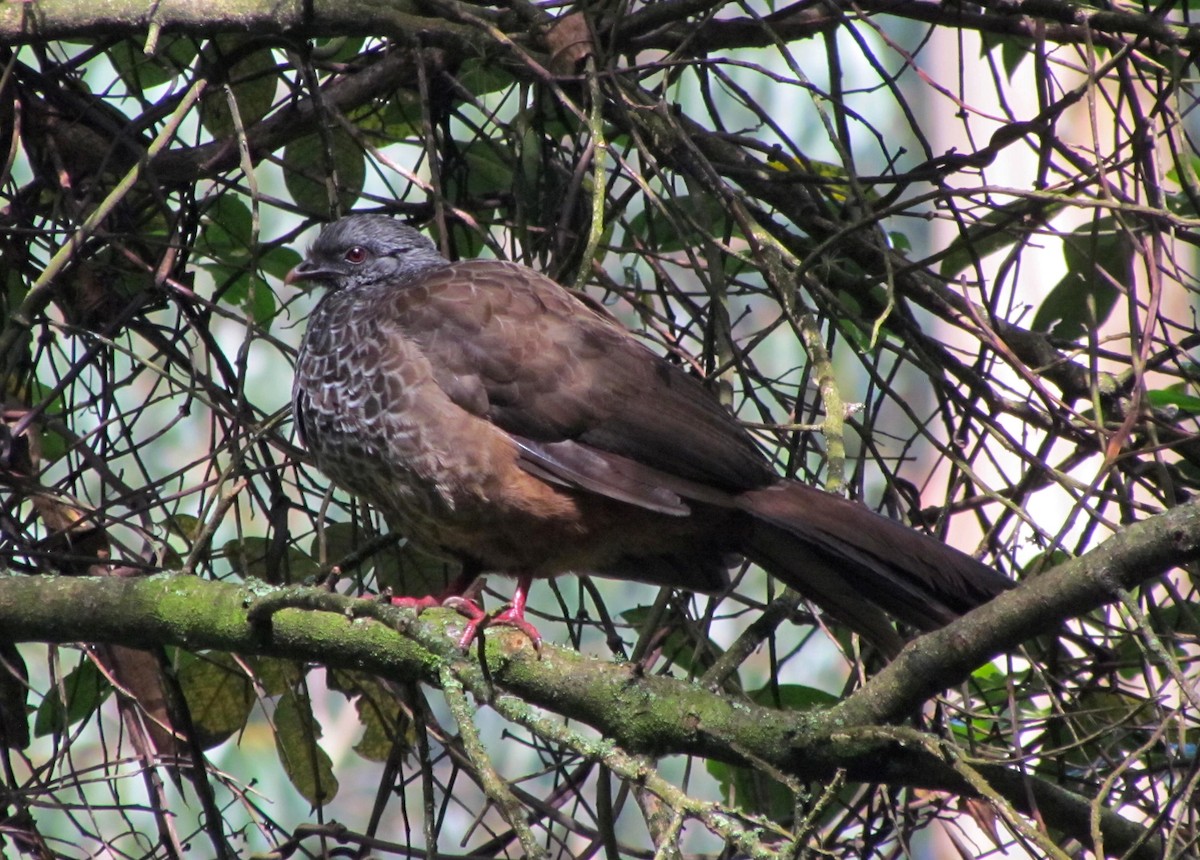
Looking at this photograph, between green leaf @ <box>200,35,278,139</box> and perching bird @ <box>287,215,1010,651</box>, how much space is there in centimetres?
68

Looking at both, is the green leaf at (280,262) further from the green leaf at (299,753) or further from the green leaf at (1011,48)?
the green leaf at (1011,48)

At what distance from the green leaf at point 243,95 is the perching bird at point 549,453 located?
0.68m

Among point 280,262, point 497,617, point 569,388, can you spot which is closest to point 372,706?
point 497,617

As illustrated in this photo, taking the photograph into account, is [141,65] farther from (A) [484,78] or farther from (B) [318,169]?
(A) [484,78]

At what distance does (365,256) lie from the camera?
350 centimetres

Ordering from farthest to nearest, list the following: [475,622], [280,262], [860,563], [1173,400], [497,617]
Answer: [280,262]
[1173,400]
[860,563]
[497,617]
[475,622]

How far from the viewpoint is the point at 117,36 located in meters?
2.79

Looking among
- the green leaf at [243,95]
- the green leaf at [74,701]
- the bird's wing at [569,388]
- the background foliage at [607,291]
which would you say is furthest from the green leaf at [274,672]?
the green leaf at [243,95]

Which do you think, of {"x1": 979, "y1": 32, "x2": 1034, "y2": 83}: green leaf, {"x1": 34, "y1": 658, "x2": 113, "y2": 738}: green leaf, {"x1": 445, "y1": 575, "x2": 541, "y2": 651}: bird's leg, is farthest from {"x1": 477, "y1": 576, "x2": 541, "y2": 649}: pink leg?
{"x1": 979, "y1": 32, "x2": 1034, "y2": 83}: green leaf

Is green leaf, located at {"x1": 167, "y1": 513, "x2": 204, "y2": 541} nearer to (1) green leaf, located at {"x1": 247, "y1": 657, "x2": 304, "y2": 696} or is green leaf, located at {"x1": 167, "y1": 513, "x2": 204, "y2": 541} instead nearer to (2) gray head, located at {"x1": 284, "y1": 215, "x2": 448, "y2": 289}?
(1) green leaf, located at {"x1": 247, "y1": 657, "x2": 304, "y2": 696}

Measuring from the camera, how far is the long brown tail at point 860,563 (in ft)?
8.20

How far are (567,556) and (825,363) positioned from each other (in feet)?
2.74

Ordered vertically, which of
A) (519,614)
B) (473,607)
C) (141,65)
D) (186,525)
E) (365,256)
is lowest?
(473,607)

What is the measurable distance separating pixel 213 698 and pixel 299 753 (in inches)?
10.2
